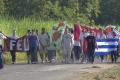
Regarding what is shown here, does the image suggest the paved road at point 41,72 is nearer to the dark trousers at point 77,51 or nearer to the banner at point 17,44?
the dark trousers at point 77,51

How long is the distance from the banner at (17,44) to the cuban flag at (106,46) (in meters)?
3.92

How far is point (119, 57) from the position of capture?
2758 cm

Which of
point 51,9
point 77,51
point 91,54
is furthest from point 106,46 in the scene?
point 51,9

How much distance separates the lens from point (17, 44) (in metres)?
25.6

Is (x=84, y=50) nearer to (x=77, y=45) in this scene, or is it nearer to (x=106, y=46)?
(x=77, y=45)

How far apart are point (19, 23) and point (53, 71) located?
39.9 feet

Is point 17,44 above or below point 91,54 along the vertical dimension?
above

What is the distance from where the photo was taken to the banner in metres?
25.4

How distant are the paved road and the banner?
2282mm

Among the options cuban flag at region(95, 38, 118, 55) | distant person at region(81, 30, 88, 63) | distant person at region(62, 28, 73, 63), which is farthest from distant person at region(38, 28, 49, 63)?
cuban flag at region(95, 38, 118, 55)

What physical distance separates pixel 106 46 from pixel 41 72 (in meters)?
7.56

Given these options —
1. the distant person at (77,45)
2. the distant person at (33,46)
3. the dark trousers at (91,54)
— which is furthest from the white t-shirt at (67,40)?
the distant person at (33,46)

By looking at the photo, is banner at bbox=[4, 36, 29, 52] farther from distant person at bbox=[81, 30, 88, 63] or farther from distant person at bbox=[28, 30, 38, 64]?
distant person at bbox=[81, 30, 88, 63]

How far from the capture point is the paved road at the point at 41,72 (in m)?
18.4
